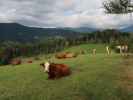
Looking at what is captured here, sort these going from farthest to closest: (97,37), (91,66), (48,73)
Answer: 1. (97,37)
2. (91,66)
3. (48,73)

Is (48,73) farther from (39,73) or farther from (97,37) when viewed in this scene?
(97,37)

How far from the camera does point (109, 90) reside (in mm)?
15148

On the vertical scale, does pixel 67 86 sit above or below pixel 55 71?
below

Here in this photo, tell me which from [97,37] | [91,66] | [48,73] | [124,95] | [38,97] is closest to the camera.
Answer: [38,97]

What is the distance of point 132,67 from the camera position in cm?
2038

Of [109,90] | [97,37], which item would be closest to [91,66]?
[109,90]

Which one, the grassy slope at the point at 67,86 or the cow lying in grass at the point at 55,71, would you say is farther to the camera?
the cow lying in grass at the point at 55,71

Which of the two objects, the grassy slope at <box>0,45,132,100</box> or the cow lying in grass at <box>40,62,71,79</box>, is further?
the cow lying in grass at <box>40,62,71,79</box>

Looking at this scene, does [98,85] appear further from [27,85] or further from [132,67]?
[132,67]

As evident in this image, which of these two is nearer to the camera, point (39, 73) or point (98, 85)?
point (98, 85)

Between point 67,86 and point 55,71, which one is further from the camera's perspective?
point 55,71

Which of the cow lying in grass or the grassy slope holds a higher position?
the cow lying in grass

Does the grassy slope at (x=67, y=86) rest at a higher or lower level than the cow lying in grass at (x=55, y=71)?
lower

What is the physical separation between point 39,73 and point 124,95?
7000 millimetres
